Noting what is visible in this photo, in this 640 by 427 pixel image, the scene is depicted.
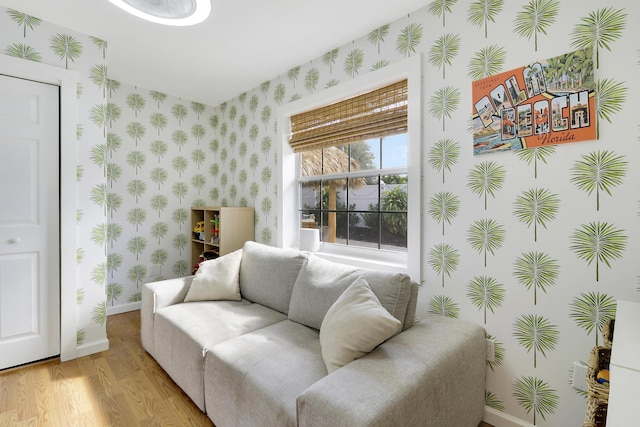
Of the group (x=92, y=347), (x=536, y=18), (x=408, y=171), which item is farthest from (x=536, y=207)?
(x=92, y=347)

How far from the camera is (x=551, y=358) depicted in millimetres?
1447

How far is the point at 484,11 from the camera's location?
5.35 ft

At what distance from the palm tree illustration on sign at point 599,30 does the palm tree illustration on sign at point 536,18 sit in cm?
13

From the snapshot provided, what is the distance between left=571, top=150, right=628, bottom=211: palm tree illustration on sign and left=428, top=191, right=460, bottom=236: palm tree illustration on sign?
541 millimetres

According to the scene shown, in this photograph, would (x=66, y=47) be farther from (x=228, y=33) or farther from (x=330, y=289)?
(x=330, y=289)

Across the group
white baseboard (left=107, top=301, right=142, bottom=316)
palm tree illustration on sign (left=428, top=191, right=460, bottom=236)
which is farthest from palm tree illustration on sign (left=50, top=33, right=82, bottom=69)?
palm tree illustration on sign (left=428, top=191, right=460, bottom=236)

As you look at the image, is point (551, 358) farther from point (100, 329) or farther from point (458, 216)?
point (100, 329)

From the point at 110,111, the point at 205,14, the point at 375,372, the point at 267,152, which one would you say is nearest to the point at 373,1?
the point at 205,14

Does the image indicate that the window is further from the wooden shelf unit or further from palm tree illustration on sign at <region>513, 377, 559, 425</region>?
palm tree illustration on sign at <region>513, 377, 559, 425</region>

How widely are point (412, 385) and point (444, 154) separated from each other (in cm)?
126

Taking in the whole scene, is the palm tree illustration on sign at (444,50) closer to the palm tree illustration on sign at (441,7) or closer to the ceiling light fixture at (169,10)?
the palm tree illustration on sign at (441,7)

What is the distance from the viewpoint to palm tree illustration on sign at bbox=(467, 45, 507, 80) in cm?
159

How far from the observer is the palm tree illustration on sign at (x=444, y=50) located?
1.74 metres

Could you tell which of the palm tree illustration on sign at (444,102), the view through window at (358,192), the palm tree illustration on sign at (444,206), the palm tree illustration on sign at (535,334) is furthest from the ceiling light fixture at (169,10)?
the palm tree illustration on sign at (535,334)
